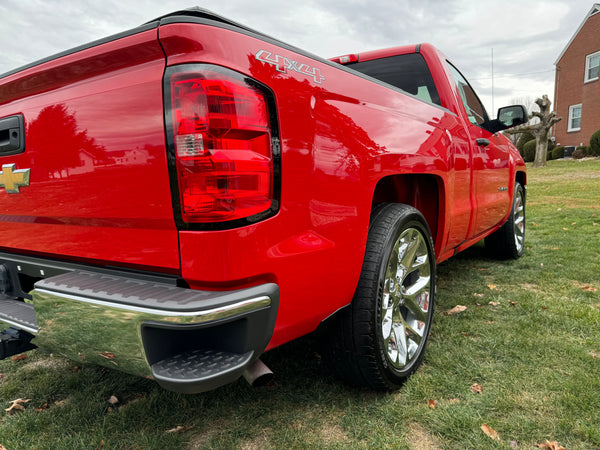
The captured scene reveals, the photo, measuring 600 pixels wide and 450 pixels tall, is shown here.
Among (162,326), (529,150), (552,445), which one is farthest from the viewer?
(529,150)

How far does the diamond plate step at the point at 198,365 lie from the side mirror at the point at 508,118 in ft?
10.6

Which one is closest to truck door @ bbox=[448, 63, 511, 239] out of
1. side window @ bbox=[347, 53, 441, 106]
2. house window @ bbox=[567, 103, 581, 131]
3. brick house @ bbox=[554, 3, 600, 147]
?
side window @ bbox=[347, 53, 441, 106]

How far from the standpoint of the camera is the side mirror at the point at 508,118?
3.72m

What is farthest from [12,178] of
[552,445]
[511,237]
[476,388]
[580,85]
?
[580,85]

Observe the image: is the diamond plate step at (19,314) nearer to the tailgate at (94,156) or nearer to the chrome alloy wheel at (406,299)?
the tailgate at (94,156)

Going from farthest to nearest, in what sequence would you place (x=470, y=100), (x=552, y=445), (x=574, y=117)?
1. (x=574, y=117)
2. (x=470, y=100)
3. (x=552, y=445)

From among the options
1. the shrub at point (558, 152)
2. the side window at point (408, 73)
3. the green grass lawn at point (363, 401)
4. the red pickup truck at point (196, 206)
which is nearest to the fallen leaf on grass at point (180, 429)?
the green grass lawn at point (363, 401)

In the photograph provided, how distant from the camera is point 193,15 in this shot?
1.42 m

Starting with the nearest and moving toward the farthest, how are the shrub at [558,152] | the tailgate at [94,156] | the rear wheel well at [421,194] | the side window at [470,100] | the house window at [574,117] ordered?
1. the tailgate at [94,156]
2. the rear wheel well at [421,194]
3. the side window at [470,100]
4. the shrub at [558,152]
5. the house window at [574,117]

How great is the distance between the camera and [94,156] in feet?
5.07

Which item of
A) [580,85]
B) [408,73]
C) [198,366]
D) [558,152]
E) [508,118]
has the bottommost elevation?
[198,366]

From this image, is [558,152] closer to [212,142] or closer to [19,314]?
[212,142]

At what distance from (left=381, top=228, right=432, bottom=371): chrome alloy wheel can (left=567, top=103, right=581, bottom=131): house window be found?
28425 millimetres

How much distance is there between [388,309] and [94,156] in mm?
1493
